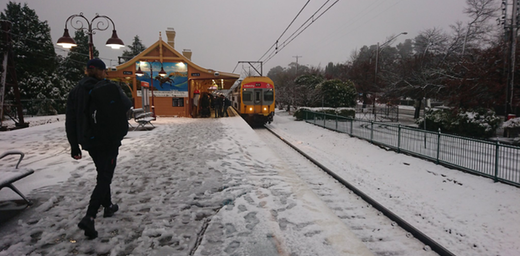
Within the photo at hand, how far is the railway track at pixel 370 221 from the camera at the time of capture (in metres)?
4.25

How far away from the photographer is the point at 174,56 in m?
22.0

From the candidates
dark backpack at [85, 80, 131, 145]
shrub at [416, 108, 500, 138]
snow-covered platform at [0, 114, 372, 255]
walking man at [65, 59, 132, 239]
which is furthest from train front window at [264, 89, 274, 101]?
dark backpack at [85, 80, 131, 145]

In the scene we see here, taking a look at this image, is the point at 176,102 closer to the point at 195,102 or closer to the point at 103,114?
the point at 195,102

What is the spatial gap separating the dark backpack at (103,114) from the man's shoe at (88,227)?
827mm

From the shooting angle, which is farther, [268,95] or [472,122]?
[268,95]

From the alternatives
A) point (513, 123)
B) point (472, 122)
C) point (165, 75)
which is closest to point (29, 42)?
point (165, 75)

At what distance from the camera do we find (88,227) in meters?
3.12

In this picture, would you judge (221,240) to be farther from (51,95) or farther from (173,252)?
(51,95)

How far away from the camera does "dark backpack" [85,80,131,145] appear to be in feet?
10.2

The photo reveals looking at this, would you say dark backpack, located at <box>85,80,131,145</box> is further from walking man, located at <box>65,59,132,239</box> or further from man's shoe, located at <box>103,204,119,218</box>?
man's shoe, located at <box>103,204,119,218</box>

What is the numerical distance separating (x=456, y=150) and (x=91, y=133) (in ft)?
31.3

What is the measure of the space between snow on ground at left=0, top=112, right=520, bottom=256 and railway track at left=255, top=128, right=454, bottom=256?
1.30 feet

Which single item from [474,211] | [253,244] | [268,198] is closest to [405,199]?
[474,211]

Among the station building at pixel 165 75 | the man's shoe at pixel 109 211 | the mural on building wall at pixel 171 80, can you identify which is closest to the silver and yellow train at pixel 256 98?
the station building at pixel 165 75
